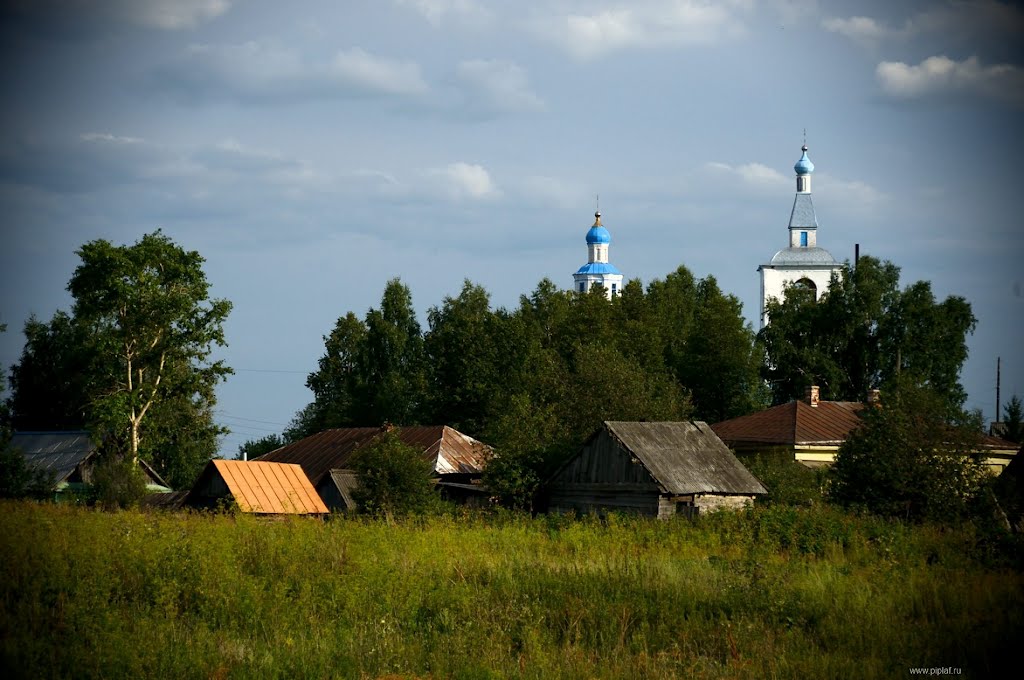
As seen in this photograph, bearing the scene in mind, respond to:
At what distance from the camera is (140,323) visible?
45.3 meters

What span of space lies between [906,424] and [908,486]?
1.75 m

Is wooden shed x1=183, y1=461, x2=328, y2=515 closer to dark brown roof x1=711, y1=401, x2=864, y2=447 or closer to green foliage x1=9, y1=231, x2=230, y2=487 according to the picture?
green foliage x1=9, y1=231, x2=230, y2=487

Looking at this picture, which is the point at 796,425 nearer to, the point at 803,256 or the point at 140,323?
the point at 140,323

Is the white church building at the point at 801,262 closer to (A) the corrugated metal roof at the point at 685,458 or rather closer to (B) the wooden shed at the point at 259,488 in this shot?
(A) the corrugated metal roof at the point at 685,458

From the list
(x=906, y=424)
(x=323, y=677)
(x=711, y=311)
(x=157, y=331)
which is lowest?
(x=323, y=677)

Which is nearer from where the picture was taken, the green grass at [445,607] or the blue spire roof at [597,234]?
the green grass at [445,607]

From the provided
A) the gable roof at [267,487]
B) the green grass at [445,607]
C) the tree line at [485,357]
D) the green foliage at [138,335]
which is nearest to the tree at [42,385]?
the tree line at [485,357]

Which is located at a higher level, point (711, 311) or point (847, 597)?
point (711, 311)

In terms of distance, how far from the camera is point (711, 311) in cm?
6506

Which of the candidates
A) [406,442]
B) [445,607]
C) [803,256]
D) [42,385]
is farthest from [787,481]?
[803,256]

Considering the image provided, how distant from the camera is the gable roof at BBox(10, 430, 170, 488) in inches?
1917

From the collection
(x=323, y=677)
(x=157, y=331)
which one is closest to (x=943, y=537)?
(x=323, y=677)

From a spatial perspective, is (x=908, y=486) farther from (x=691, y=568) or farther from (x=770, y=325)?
(x=770, y=325)

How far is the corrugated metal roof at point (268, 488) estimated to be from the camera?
28.1 m
